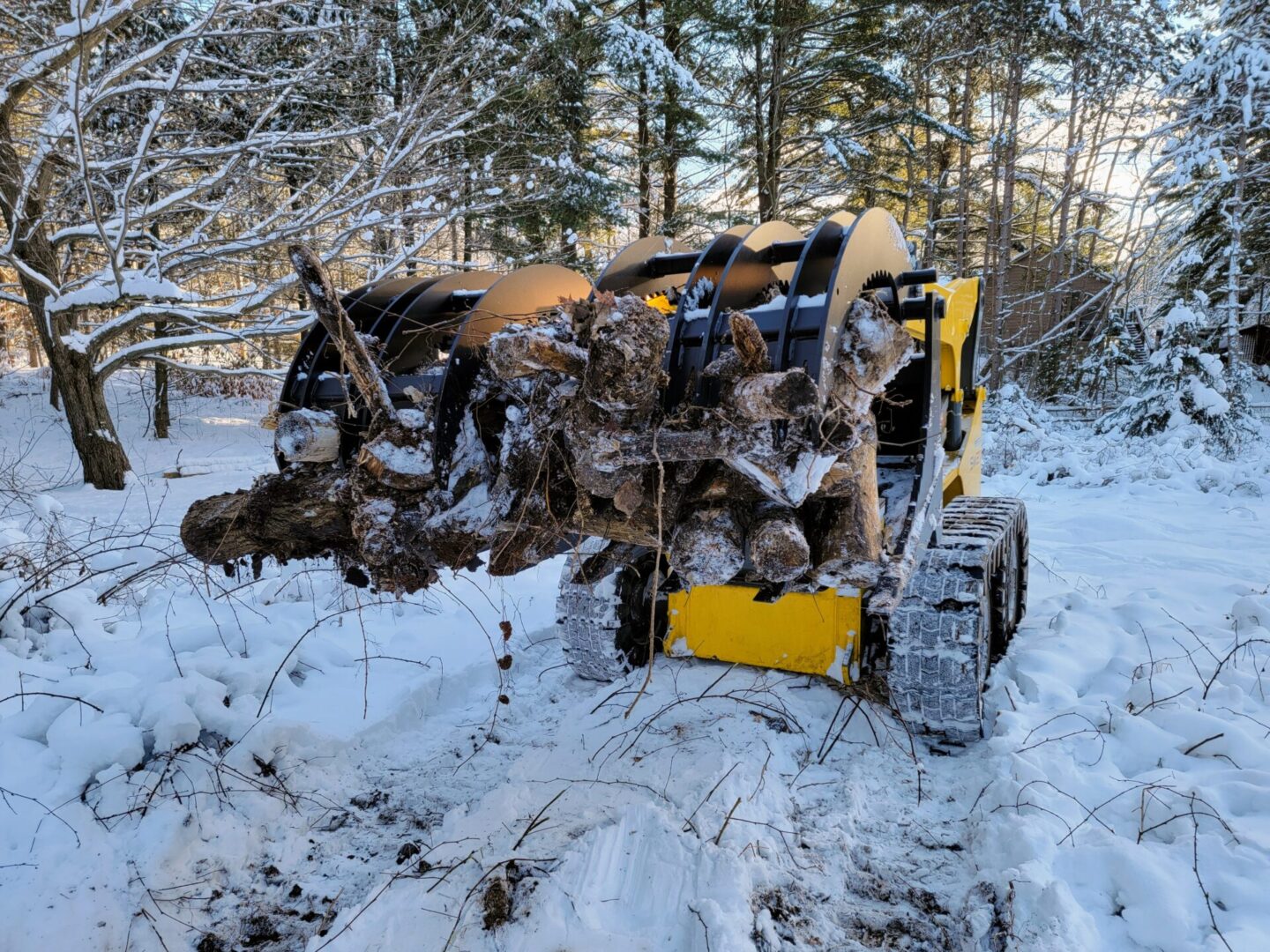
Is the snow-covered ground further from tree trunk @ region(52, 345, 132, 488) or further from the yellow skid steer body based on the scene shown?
tree trunk @ region(52, 345, 132, 488)

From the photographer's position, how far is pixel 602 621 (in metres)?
3.98

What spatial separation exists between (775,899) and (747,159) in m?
14.5

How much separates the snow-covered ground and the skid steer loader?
0.93 feet

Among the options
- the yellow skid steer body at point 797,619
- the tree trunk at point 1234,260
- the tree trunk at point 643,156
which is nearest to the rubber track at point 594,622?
the yellow skid steer body at point 797,619

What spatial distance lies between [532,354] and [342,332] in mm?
702

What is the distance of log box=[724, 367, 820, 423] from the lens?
184 cm

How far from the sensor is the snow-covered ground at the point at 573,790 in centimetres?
244

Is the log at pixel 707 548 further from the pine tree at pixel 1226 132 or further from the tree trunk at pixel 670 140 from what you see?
the pine tree at pixel 1226 132

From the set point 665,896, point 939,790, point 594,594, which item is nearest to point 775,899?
point 665,896

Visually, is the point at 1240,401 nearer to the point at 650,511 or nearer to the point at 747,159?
the point at 747,159

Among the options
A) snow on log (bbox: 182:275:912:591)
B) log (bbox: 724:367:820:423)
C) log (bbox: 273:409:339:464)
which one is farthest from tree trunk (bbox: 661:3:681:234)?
log (bbox: 724:367:820:423)

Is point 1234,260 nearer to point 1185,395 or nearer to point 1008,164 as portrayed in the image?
point 1185,395

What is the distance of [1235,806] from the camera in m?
2.81

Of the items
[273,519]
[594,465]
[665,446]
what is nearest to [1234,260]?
[665,446]
